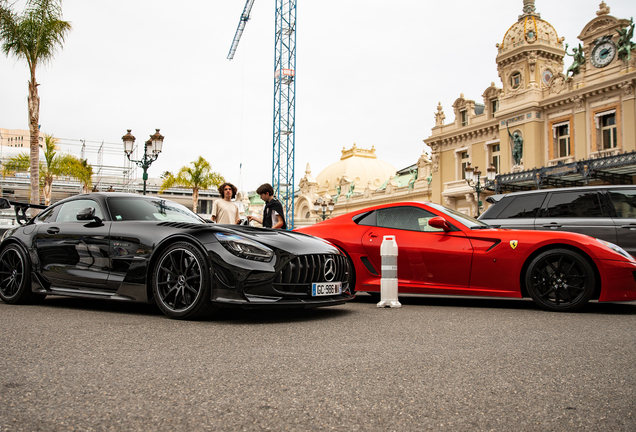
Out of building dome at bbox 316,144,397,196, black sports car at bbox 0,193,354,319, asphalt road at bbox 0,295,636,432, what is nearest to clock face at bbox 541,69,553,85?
asphalt road at bbox 0,295,636,432

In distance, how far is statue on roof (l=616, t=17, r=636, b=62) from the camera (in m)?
26.8

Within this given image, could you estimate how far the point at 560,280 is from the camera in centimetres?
607

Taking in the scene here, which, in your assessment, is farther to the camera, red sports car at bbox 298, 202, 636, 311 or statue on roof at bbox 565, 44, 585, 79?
statue on roof at bbox 565, 44, 585, 79

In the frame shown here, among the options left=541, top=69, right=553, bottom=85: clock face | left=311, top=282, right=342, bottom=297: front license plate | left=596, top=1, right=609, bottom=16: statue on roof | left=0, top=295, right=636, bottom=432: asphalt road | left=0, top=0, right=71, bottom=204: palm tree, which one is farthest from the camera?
left=541, top=69, right=553, bottom=85: clock face

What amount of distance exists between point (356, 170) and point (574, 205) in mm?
65252

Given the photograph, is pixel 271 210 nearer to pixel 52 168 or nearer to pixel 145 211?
pixel 145 211

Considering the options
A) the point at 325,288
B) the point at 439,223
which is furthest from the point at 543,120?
Result: the point at 325,288

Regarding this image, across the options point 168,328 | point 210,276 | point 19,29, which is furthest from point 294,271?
point 19,29

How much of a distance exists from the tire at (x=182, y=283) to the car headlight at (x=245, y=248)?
262mm

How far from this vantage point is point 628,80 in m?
26.7

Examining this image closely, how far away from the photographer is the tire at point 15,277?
629 cm

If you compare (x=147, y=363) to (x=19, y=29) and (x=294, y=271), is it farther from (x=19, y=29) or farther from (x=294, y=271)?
(x=19, y=29)

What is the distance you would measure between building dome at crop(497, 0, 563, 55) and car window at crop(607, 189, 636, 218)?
28887 millimetres

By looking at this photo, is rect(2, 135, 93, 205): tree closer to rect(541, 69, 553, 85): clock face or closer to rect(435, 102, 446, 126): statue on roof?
rect(435, 102, 446, 126): statue on roof
